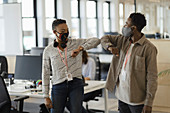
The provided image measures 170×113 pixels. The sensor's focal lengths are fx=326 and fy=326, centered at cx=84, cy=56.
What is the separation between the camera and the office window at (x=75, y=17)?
12742 mm

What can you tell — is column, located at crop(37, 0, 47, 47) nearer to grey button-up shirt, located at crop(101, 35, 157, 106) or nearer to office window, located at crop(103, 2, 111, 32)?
office window, located at crop(103, 2, 111, 32)

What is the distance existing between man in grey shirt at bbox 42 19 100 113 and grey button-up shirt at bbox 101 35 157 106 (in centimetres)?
51

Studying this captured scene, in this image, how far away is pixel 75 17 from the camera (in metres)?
13.0

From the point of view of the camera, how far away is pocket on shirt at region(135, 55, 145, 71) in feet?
8.45

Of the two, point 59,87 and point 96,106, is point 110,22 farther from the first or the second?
point 59,87

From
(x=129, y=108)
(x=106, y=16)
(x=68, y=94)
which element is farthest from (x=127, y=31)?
(x=106, y=16)

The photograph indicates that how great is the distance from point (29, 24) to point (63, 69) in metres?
7.08

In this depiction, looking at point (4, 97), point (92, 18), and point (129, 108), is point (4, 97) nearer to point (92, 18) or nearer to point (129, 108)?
point (129, 108)

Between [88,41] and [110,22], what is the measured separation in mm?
12514

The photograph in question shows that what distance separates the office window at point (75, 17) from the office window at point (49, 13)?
156 centimetres

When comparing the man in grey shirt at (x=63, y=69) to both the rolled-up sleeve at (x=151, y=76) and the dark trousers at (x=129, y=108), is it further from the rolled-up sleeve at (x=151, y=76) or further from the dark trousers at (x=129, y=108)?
the rolled-up sleeve at (x=151, y=76)

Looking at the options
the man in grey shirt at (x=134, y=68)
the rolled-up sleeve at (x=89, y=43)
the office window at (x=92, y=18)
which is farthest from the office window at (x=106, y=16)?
the man in grey shirt at (x=134, y=68)

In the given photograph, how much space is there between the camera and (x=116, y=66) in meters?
2.75

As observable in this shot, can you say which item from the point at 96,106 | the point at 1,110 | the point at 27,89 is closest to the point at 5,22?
the point at 96,106
